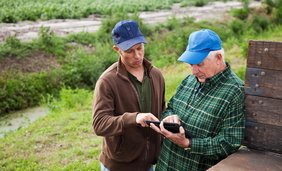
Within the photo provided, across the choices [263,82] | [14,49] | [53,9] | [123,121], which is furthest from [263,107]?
[53,9]

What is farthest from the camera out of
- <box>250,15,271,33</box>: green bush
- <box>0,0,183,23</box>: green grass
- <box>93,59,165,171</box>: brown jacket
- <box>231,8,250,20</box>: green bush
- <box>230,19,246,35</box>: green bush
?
<box>231,8,250,20</box>: green bush

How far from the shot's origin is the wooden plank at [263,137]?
2.29 meters

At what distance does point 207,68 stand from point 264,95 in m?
0.36

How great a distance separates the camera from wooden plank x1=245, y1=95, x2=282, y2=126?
2.27 m

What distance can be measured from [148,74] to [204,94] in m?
0.54

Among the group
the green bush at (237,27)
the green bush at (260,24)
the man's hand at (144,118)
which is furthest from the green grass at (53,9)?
the man's hand at (144,118)

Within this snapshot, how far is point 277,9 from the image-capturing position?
21.3 meters

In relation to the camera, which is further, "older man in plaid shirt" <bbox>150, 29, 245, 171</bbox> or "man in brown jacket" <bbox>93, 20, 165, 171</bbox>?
"man in brown jacket" <bbox>93, 20, 165, 171</bbox>

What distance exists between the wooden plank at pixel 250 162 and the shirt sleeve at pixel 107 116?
2.06 feet

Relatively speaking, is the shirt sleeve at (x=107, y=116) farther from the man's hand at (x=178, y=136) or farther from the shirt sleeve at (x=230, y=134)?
the shirt sleeve at (x=230, y=134)

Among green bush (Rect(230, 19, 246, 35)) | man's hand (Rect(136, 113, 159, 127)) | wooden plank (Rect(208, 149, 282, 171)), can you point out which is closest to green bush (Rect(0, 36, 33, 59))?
green bush (Rect(230, 19, 246, 35))

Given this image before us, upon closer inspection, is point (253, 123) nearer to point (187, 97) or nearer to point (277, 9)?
point (187, 97)

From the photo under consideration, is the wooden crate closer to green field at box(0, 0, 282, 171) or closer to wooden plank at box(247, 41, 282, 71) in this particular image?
wooden plank at box(247, 41, 282, 71)

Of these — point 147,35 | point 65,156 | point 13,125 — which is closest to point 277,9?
point 147,35
